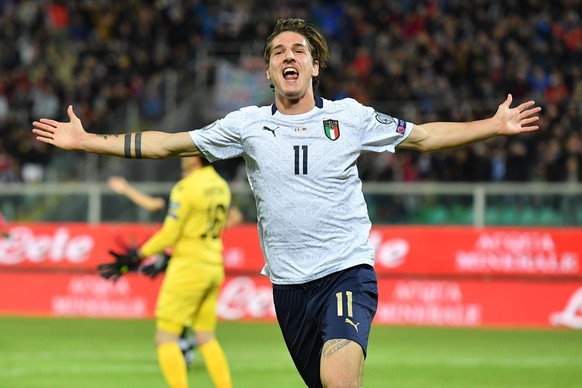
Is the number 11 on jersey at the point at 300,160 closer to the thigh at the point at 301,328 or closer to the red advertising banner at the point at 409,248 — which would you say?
the thigh at the point at 301,328

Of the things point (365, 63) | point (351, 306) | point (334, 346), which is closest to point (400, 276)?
point (365, 63)

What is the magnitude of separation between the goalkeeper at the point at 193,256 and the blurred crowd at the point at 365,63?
10447 mm

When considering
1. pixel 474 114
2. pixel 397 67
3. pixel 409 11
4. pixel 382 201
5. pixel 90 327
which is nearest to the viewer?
pixel 90 327

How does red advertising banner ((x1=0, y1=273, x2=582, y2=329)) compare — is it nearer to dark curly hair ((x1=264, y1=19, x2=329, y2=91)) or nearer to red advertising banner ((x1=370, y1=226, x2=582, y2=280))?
red advertising banner ((x1=370, y1=226, x2=582, y2=280))

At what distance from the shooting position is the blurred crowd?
856 inches

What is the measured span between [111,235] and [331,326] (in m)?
14.4

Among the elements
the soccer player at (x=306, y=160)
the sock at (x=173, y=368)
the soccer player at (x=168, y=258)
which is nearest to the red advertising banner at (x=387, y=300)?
the soccer player at (x=168, y=258)

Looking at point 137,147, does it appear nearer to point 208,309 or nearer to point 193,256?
point 193,256

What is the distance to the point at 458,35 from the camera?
2506 cm

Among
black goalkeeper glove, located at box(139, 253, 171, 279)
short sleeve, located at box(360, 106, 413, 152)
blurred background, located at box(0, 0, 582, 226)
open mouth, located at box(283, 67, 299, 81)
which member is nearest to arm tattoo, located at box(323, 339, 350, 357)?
short sleeve, located at box(360, 106, 413, 152)

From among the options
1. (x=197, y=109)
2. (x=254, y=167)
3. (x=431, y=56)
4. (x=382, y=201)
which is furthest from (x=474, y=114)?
(x=254, y=167)

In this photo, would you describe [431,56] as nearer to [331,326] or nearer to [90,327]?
[90,327]

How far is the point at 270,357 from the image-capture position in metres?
14.8

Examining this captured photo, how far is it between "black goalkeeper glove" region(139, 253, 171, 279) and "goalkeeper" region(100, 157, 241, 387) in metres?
0.73
